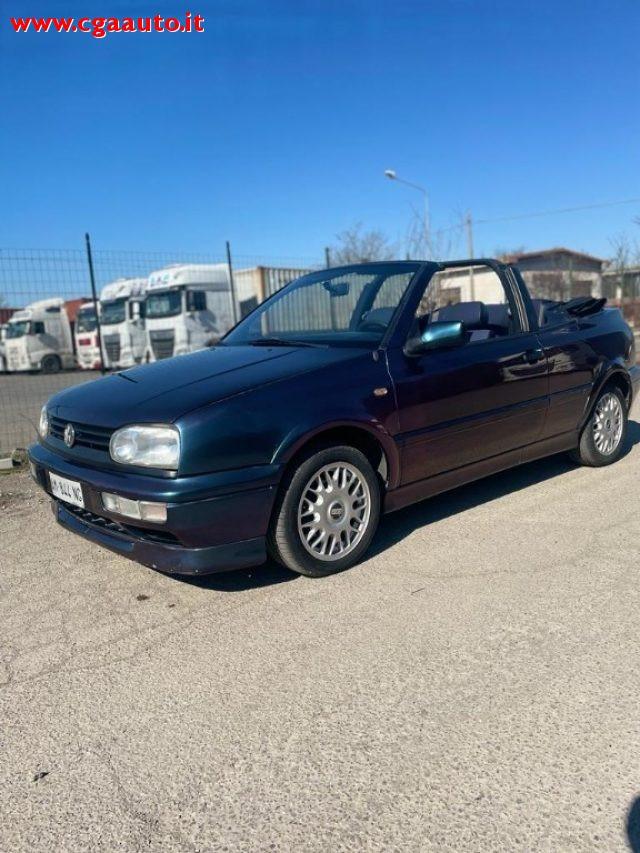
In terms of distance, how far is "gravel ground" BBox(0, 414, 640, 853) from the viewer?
195 centimetres

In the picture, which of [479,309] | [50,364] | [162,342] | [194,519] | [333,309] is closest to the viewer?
[194,519]

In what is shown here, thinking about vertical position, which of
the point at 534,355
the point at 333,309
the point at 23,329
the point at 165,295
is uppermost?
the point at 165,295

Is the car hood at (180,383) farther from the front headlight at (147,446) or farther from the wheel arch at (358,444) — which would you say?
the wheel arch at (358,444)

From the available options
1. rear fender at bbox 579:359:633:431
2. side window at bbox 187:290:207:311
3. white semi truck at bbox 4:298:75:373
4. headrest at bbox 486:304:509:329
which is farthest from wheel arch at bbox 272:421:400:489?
white semi truck at bbox 4:298:75:373

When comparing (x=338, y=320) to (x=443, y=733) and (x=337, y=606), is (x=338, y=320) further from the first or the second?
(x=443, y=733)

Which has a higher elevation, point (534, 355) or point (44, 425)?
point (534, 355)

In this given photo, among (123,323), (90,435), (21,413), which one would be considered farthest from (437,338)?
(123,323)

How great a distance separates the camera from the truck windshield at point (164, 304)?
18016 mm

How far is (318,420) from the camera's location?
11.2 feet

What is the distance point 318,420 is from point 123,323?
61.4 ft

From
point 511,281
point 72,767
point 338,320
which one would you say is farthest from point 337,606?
point 511,281

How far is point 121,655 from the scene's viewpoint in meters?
2.92

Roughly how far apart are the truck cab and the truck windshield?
171 inches

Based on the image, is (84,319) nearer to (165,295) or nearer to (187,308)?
Answer: (165,295)
